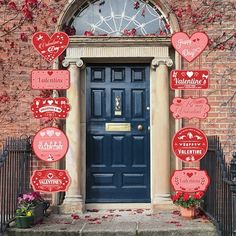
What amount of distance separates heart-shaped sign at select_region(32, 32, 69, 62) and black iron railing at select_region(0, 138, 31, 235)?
132cm

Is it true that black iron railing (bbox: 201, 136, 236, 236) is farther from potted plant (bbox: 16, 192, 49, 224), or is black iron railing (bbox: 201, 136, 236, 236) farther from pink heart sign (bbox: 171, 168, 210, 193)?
potted plant (bbox: 16, 192, 49, 224)

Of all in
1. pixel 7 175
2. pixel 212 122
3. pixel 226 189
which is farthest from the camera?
pixel 212 122

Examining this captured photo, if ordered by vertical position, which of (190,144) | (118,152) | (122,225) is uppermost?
(190,144)

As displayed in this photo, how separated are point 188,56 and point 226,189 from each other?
1.86 metres

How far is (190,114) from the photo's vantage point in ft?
18.7

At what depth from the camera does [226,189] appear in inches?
201

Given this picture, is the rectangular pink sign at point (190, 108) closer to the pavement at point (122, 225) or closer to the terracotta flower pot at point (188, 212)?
the terracotta flower pot at point (188, 212)

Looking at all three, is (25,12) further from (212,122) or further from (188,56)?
(212,122)

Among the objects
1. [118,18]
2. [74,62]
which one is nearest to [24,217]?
[74,62]

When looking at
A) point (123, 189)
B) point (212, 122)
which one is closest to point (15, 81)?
point (123, 189)

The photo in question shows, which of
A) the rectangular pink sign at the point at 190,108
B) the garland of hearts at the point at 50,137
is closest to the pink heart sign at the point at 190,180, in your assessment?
the rectangular pink sign at the point at 190,108

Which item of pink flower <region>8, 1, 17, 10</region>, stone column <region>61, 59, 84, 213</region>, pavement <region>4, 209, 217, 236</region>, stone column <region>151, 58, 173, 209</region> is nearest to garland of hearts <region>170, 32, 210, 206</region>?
pavement <region>4, 209, 217, 236</region>

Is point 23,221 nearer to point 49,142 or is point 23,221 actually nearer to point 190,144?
point 49,142

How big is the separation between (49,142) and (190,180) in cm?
193
